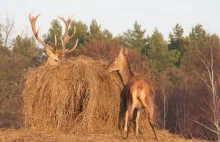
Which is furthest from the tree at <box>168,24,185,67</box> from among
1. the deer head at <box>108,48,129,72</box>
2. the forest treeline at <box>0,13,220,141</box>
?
the deer head at <box>108,48,129,72</box>

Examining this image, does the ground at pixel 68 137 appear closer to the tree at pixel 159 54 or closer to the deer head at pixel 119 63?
the deer head at pixel 119 63

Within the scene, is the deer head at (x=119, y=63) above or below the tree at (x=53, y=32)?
below

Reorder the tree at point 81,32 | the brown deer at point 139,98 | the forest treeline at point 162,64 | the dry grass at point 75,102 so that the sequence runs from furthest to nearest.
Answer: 1. the tree at point 81,32
2. the forest treeline at point 162,64
3. the dry grass at point 75,102
4. the brown deer at point 139,98

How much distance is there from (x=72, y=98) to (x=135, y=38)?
1456 inches

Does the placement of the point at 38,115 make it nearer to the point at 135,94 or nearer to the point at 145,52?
the point at 135,94

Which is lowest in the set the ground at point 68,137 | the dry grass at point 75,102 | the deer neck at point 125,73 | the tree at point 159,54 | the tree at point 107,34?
the ground at point 68,137

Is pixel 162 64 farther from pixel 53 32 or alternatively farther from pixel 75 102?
pixel 75 102

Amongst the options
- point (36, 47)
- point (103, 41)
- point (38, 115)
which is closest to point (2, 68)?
point (36, 47)

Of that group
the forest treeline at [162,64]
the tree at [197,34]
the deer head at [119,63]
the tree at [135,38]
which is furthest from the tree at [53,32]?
the deer head at [119,63]

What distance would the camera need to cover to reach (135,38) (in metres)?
47.7

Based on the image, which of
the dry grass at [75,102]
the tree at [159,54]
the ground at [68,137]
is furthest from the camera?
the tree at [159,54]

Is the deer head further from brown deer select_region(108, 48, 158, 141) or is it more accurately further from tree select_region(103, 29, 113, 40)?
tree select_region(103, 29, 113, 40)

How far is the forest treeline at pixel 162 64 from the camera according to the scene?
1307 inches

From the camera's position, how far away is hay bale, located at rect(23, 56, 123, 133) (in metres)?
11.0
